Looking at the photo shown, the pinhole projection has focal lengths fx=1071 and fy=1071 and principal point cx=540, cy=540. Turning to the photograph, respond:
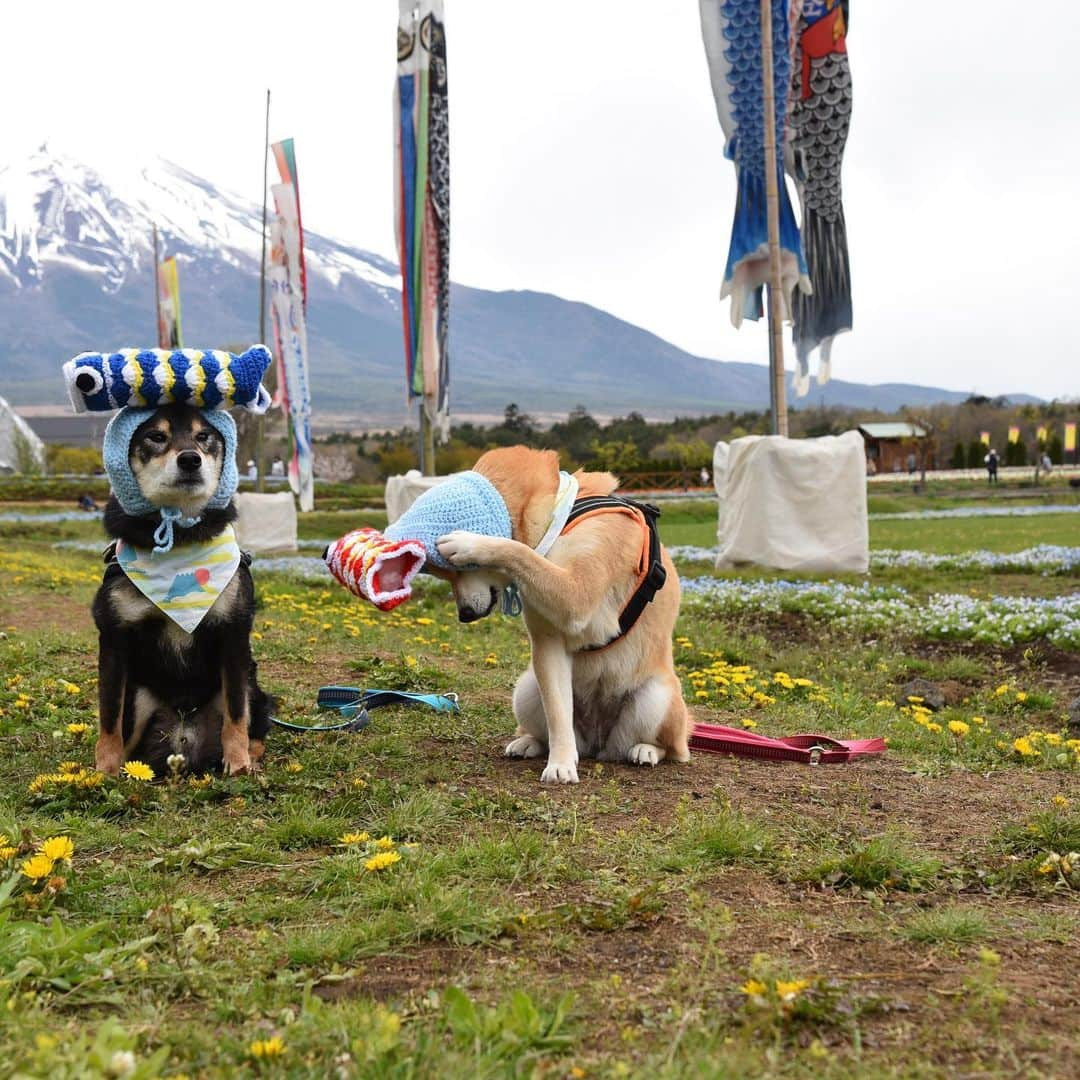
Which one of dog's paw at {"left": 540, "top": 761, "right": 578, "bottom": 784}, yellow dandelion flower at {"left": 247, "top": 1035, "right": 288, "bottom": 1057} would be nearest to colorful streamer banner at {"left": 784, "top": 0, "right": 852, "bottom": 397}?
dog's paw at {"left": 540, "top": 761, "right": 578, "bottom": 784}

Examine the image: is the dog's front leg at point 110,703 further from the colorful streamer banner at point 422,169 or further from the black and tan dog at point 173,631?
the colorful streamer banner at point 422,169

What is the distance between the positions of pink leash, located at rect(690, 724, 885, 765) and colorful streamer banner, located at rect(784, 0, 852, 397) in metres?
10.6

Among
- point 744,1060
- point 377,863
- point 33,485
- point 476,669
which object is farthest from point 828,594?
point 33,485

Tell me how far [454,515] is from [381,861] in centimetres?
124

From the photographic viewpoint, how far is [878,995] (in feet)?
7.40

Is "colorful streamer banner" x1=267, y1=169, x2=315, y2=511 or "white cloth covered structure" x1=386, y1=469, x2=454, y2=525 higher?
"colorful streamer banner" x1=267, y1=169, x2=315, y2=511

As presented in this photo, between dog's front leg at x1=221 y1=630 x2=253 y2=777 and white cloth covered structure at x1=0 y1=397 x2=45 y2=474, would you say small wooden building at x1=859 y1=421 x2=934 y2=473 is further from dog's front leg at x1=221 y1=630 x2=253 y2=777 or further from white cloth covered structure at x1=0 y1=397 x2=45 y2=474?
dog's front leg at x1=221 y1=630 x2=253 y2=777

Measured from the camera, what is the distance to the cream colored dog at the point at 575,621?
386 cm

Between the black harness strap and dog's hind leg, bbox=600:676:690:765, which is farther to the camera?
dog's hind leg, bbox=600:676:690:765

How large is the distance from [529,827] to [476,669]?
12.1ft

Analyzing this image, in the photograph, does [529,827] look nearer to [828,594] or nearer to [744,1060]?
[744,1060]

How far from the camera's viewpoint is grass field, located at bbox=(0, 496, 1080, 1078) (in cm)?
206

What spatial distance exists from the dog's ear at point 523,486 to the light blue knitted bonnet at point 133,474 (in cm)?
101

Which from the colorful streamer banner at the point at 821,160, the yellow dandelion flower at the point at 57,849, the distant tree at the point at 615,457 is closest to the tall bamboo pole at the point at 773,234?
the colorful streamer banner at the point at 821,160
